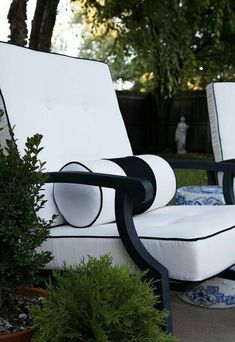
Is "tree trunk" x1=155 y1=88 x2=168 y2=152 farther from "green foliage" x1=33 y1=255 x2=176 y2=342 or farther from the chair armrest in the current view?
"green foliage" x1=33 y1=255 x2=176 y2=342

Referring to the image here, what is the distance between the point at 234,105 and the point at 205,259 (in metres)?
1.82

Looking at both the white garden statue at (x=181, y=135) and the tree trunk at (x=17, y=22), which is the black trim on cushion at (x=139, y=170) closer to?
the tree trunk at (x=17, y=22)

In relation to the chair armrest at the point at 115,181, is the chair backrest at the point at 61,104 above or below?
above

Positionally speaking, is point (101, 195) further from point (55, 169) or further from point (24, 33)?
point (24, 33)

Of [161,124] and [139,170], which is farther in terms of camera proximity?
[161,124]

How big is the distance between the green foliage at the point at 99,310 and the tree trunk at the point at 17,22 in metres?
3.74

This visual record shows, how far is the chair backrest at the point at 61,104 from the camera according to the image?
6.56 feet

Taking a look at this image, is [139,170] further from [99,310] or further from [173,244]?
[99,310]

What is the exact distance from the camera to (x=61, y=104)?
2.27 metres

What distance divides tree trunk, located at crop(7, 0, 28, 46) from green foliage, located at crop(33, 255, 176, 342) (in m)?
3.74

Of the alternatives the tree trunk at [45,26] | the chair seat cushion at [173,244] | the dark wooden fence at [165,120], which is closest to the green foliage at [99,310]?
the chair seat cushion at [173,244]

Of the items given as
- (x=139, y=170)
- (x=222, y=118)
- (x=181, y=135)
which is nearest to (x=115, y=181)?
(x=139, y=170)

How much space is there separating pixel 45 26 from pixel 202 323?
3.84m

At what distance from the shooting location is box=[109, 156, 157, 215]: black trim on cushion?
2.10m
